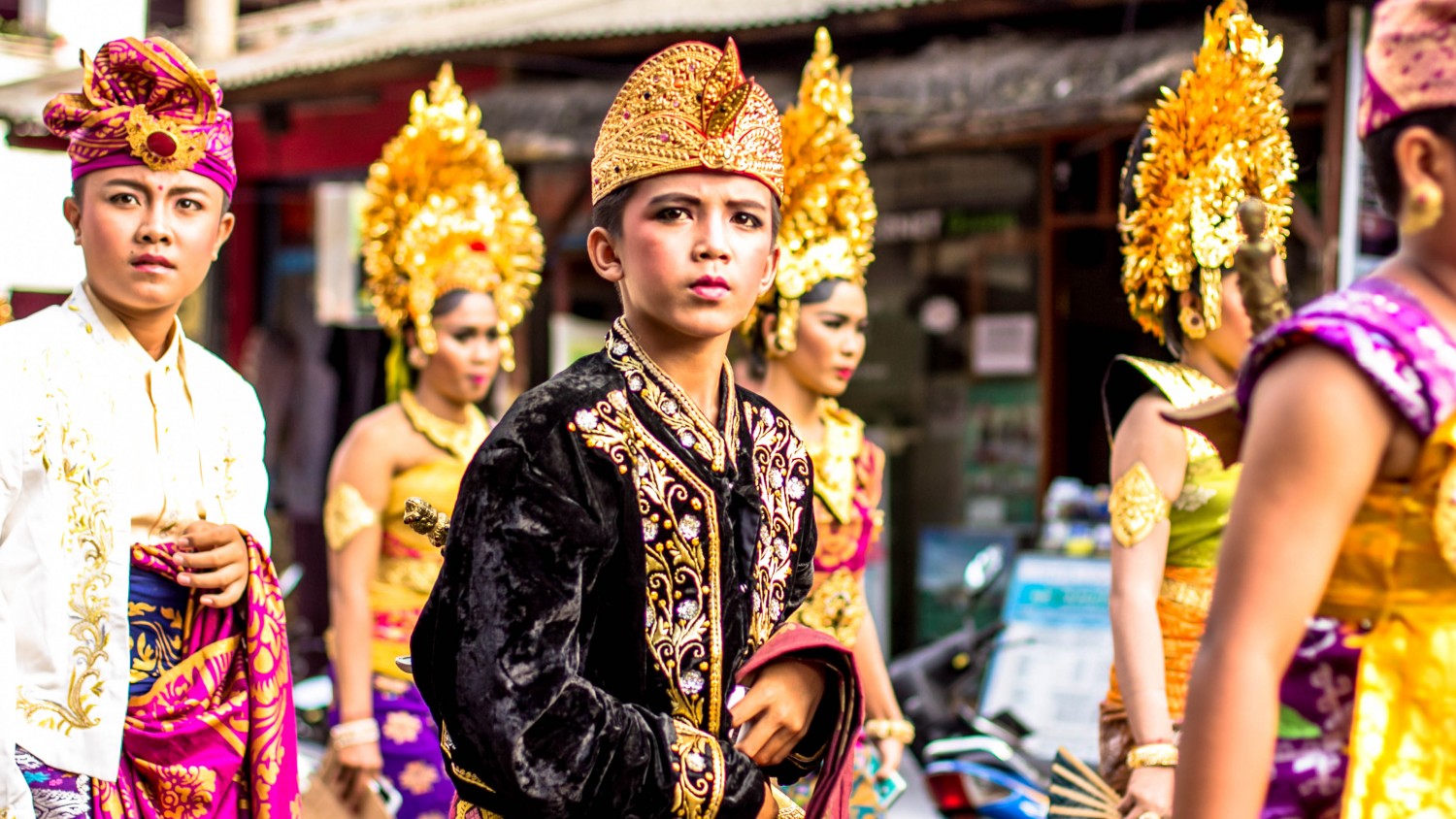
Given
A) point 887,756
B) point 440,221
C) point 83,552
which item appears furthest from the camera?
point 440,221

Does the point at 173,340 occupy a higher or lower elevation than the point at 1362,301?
lower

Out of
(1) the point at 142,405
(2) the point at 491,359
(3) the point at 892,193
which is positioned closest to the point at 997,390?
(3) the point at 892,193

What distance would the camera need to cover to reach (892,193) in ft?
31.4

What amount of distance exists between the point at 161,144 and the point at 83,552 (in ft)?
3.01

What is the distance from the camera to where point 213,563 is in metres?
3.59

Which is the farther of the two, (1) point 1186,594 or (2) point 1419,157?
(1) point 1186,594

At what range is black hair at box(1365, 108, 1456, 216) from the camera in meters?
1.85

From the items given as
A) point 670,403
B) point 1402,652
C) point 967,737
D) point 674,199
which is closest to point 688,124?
point 674,199

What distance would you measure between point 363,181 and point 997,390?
18.1 feet

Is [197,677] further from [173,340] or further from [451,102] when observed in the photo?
[451,102]

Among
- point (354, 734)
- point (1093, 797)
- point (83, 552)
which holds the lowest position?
point (354, 734)

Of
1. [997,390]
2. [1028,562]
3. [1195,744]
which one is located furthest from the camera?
[997,390]

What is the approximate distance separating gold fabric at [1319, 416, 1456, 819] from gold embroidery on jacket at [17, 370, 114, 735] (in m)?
2.46

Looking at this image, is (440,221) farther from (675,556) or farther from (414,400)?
(675,556)
